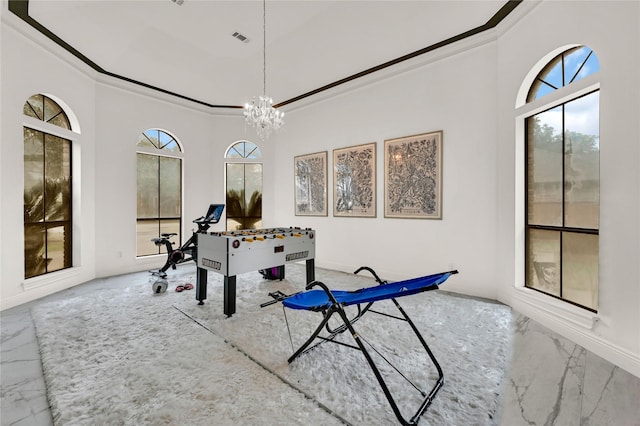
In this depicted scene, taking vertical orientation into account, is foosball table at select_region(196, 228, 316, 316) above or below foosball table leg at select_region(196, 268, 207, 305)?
above

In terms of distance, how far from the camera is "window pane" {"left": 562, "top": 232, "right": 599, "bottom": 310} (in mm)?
2549

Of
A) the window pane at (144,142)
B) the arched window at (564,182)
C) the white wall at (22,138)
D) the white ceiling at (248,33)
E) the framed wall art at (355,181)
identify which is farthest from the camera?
the window pane at (144,142)

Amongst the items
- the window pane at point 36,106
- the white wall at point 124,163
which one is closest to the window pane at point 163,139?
the white wall at point 124,163

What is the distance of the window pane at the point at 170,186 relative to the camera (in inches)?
229

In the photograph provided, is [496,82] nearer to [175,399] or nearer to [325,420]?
[325,420]

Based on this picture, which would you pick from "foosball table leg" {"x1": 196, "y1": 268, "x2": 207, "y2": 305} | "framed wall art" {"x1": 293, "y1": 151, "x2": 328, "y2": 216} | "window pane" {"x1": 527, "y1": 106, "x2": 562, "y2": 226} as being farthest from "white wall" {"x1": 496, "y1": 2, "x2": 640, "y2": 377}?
"foosball table leg" {"x1": 196, "y1": 268, "x2": 207, "y2": 305}

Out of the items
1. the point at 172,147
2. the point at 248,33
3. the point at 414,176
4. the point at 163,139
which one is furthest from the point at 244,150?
the point at 414,176

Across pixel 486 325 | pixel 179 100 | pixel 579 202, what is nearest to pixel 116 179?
pixel 179 100

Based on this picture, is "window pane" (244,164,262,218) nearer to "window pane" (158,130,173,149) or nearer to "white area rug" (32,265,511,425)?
"window pane" (158,130,173,149)

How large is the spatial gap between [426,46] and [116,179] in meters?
5.72

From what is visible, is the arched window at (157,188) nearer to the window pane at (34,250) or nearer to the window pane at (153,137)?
the window pane at (153,137)

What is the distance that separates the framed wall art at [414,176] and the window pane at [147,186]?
4.66 metres

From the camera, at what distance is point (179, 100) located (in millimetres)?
5805

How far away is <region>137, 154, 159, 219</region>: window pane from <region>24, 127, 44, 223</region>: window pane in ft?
5.08
